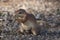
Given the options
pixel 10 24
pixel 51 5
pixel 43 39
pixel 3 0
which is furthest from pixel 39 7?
pixel 43 39

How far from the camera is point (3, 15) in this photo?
11078 millimetres

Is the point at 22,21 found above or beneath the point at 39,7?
above

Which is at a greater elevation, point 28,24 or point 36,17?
point 28,24

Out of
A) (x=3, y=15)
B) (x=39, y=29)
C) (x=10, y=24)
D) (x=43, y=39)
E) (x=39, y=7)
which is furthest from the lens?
(x=39, y=7)

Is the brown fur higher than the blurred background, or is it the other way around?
the brown fur

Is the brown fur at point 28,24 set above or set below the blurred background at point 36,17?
above

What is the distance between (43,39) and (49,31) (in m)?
0.88

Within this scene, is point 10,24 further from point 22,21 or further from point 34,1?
point 34,1

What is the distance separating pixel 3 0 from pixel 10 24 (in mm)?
3348

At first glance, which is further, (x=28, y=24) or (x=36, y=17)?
(x=36, y=17)

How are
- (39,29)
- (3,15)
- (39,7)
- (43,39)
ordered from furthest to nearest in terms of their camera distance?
(39,7) < (3,15) < (39,29) < (43,39)

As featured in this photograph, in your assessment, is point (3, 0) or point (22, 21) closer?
point (22, 21)

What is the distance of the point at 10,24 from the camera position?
31.8 feet

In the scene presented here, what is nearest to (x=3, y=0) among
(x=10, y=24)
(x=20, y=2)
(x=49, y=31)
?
(x=20, y=2)
